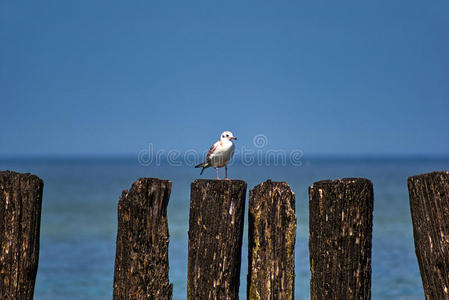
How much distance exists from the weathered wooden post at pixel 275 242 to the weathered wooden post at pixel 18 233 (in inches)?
90.0

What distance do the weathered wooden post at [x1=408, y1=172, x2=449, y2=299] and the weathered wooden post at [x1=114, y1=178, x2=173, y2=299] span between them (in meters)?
2.41

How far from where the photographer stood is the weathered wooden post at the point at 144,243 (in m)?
5.50

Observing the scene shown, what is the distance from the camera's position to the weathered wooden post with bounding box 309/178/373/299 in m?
5.28

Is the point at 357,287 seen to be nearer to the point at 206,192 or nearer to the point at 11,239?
the point at 206,192

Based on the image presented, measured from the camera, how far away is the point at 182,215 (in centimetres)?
2798

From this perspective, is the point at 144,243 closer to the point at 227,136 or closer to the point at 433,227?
Answer: the point at 433,227

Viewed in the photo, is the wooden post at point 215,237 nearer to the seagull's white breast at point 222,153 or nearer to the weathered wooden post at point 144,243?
the weathered wooden post at point 144,243

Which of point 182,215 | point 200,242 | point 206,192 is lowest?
point 200,242

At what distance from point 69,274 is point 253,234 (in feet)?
36.3

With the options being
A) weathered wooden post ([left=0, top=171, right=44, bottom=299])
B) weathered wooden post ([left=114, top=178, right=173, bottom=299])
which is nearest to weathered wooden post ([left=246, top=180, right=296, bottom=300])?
weathered wooden post ([left=114, top=178, right=173, bottom=299])

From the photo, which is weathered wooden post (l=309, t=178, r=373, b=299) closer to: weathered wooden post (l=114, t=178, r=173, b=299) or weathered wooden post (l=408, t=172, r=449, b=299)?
weathered wooden post (l=408, t=172, r=449, b=299)

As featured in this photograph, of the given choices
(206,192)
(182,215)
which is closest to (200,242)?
(206,192)

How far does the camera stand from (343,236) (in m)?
5.28

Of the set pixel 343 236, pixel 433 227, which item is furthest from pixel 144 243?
pixel 433 227
